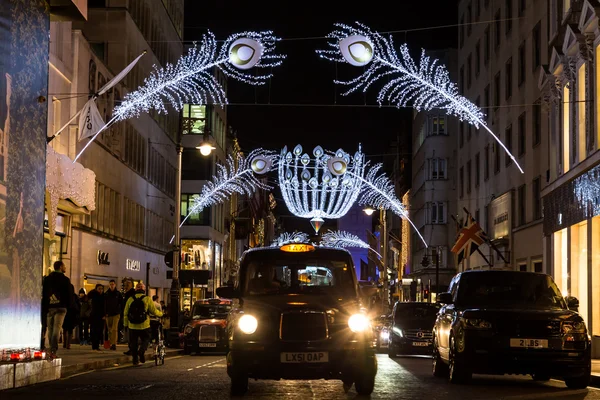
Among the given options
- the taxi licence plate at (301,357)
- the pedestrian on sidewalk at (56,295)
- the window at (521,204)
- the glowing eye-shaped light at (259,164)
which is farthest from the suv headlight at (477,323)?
the glowing eye-shaped light at (259,164)

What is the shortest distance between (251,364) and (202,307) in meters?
20.5

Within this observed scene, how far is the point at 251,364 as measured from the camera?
47.2ft

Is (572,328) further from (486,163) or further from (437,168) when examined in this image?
(437,168)

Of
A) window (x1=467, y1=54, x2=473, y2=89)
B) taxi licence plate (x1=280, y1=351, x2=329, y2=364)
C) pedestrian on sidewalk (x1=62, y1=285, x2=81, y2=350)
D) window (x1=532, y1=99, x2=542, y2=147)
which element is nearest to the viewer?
taxi licence plate (x1=280, y1=351, x2=329, y2=364)

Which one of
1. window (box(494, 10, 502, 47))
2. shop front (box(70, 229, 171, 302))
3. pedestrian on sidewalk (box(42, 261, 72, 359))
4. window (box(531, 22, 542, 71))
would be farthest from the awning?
window (box(494, 10, 502, 47))

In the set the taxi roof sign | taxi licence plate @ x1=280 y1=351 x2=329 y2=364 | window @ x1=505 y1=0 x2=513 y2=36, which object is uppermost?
window @ x1=505 y1=0 x2=513 y2=36

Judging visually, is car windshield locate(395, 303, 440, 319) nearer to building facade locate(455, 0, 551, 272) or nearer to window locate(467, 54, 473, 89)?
building facade locate(455, 0, 551, 272)

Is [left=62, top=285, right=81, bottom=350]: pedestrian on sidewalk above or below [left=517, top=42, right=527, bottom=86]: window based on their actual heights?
below

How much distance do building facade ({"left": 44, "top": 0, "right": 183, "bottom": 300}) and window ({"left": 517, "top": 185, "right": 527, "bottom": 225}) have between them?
15.1 metres

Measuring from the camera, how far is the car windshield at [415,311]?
106 feet

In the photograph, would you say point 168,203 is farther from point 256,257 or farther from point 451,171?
point 256,257

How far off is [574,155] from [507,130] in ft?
49.5

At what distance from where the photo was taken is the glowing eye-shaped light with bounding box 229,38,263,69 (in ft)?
79.1

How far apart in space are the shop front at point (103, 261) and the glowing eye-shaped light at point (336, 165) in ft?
27.5
